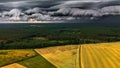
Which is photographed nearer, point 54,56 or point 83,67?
point 83,67

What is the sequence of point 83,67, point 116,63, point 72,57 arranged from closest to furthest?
1. point 83,67
2. point 116,63
3. point 72,57

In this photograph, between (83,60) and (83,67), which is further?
(83,60)

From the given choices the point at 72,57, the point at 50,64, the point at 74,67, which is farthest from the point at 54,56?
the point at 74,67

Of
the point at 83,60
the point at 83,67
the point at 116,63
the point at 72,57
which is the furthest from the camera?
the point at 72,57

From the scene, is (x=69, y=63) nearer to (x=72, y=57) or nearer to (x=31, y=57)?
(x=72, y=57)

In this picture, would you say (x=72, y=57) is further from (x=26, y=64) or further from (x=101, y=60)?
(x=26, y=64)

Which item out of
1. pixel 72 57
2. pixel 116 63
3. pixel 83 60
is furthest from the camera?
pixel 72 57

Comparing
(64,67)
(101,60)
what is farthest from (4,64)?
(101,60)

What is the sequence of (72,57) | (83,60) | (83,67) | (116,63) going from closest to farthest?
(83,67)
(116,63)
(83,60)
(72,57)
